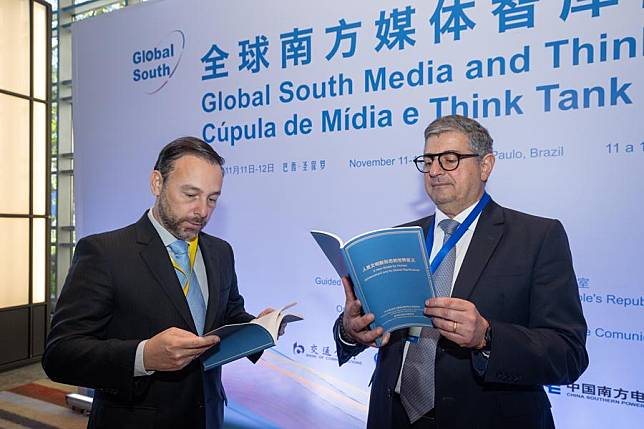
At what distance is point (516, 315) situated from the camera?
1.59 meters

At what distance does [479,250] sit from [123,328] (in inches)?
44.6

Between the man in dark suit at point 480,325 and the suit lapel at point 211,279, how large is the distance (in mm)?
434

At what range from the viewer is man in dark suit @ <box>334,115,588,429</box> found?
56.7 inches

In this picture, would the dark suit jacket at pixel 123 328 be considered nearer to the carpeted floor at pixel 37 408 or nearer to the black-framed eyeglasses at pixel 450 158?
the black-framed eyeglasses at pixel 450 158

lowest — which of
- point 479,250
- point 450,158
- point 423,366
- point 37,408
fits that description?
point 37,408

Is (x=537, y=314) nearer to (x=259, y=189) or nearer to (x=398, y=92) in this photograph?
(x=398, y=92)

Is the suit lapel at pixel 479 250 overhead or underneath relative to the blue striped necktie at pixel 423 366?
overhead

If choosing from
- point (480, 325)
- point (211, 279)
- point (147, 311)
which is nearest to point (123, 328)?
point (147, 311)

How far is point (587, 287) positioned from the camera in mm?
2330

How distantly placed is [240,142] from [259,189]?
331 millimetres

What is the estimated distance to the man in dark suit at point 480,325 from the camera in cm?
144

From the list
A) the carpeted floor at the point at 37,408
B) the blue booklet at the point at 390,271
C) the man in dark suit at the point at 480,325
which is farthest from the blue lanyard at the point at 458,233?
the carpeted floor at the point at 37,408

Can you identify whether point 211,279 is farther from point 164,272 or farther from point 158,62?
point 158,62

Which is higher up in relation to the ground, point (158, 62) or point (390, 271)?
point (158, 62)
